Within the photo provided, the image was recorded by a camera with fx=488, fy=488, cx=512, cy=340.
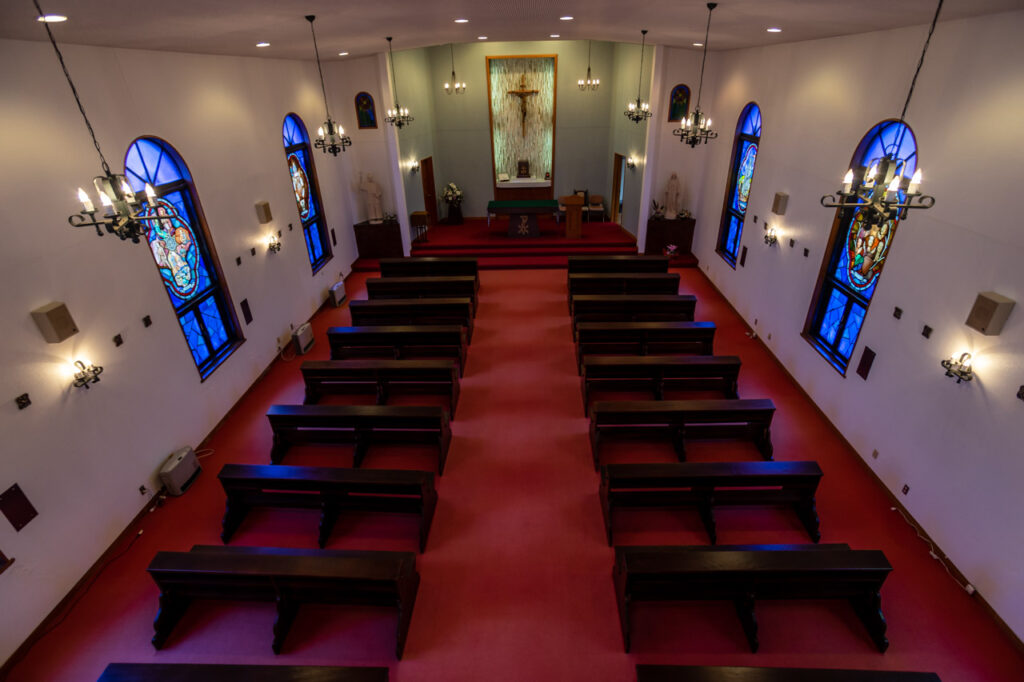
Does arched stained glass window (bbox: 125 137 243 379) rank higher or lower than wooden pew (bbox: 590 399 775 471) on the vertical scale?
higher

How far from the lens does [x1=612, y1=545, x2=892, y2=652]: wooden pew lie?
12.5ft

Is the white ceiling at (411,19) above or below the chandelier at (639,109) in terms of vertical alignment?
above

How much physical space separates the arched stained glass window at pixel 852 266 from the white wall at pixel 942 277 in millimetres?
145

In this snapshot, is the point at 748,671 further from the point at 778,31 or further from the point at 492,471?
the point at 778,31

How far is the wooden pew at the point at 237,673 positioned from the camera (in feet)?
10.4

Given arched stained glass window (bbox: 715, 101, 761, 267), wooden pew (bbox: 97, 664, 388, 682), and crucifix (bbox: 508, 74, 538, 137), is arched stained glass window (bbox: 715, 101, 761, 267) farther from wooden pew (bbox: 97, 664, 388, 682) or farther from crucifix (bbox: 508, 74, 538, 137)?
wooden pew (bbox: 97, 664, 388, 682)

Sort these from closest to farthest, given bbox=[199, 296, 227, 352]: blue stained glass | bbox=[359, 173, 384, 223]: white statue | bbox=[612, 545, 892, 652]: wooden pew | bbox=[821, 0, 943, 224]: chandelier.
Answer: bbox=[821, 0, 943, 224]: chandelier, bbox=[612, 545, 892, 652]: wooden pew, bbox=[199, 296, 227, 352]: blue stained glass, bbox=[359, 173, 384, 223]: white statue

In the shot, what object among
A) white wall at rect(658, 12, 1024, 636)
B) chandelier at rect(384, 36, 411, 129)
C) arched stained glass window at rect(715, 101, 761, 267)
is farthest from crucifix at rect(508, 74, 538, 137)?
white wall at rect(658, 12, 1024, 636)

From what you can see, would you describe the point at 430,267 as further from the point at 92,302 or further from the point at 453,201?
the point at 92,302

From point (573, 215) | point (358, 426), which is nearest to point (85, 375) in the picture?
point (358, 426)

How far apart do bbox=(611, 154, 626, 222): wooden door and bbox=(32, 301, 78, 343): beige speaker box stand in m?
12.7

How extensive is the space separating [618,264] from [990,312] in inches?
247

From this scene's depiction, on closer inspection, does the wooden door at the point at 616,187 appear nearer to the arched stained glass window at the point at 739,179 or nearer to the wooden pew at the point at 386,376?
the arched stained glass window at the point at 739,179

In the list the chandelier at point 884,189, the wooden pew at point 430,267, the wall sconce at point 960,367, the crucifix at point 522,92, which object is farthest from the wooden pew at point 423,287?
the crucifix at point 522,92
